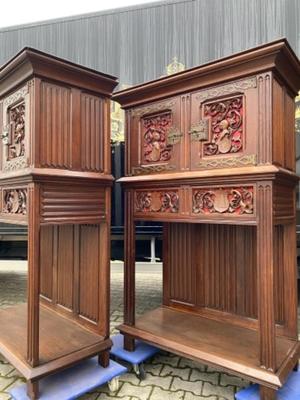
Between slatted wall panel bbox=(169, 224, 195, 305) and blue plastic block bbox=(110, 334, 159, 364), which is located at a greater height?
slatted wall panel bbox=(169, 224, 195, 305)

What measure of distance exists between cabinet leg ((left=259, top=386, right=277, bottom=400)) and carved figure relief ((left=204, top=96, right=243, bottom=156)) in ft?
3.52

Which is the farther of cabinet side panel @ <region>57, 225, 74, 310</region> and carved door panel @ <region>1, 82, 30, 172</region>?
cabinet side panel @ <region>57, 225, 74, 310</region>

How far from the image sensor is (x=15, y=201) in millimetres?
1667

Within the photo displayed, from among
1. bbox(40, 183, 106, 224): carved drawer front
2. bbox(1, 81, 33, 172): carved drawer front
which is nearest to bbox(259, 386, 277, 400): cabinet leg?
bbox(40, 183, 106, 224): carved drawer front

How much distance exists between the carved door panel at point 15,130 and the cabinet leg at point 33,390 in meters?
1.00

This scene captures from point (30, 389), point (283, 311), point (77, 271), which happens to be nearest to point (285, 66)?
point (283, 311)

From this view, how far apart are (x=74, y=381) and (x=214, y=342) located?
755mm

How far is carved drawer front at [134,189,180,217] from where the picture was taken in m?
1.74

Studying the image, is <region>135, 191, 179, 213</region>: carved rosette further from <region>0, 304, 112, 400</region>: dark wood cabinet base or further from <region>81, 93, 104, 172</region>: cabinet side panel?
<region>0, 304, 112, 400</region>: dark wood cabinet base

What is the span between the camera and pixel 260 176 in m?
1.41

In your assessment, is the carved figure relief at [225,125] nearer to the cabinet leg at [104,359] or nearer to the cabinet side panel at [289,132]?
the cabinet side panel at [289,132]

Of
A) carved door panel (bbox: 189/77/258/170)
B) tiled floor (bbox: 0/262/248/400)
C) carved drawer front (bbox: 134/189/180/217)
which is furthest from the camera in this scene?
carved drawer front (bbox: 134/189/180/217)

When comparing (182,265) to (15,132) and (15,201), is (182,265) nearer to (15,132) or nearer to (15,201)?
(15,201)

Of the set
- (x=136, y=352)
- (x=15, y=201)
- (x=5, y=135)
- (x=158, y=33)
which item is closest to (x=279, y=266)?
(x=136, y=352)
